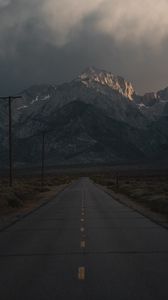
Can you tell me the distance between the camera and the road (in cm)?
1079

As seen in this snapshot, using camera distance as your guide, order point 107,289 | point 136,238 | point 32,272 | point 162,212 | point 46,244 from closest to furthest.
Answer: point 107,289
point 32,272
point 46,244
point 136,238
point 162,212

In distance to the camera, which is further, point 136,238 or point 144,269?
point 136,238

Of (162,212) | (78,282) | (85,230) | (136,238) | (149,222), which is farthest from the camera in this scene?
(162,212)

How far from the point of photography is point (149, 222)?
27641 millimetres

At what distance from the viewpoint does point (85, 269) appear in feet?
44.5

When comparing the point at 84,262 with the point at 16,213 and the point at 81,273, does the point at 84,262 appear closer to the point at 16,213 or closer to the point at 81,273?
the point at 81,273

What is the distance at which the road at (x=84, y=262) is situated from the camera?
1079 centimetres

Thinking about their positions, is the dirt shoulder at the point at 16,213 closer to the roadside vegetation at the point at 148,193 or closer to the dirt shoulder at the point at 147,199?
the dirt shoulder at the point at 147,199

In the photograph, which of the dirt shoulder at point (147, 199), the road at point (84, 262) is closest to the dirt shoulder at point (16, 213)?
the road at point (84, 262)

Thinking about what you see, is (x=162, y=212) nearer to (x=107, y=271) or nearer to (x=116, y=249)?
(x=116, y=249)

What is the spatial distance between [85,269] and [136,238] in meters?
7.11

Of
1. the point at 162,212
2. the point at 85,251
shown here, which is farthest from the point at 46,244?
the point at 162,212

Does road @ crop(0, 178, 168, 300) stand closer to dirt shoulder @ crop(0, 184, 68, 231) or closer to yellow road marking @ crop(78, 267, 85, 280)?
yellow road marking @ crop(78, 267, 85, 280)

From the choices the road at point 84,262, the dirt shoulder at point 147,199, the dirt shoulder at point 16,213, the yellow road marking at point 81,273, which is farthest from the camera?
the dirt shoulder at point 147,199
